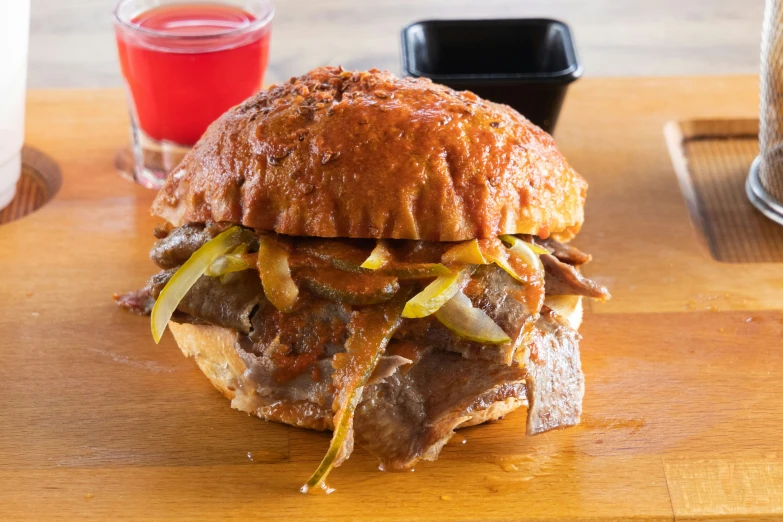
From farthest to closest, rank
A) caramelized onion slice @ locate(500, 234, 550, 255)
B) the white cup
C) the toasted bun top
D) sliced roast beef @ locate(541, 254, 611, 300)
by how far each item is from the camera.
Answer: the white cup, sliced roast beef @ locate(541, 254, 611, 300), caramelized onion slice @ locate(500, 234, 550, 255), the toasted bun top

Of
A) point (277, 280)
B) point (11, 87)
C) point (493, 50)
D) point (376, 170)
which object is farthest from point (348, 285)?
point (493, 50)

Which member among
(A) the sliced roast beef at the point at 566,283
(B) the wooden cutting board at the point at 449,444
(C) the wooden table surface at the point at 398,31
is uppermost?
(A) the sliced roast beef at the point at 566,283

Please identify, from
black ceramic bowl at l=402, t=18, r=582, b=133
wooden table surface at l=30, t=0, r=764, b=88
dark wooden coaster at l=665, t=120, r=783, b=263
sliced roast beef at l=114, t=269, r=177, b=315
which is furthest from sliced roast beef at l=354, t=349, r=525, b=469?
wooden table surface at l=30, t=0, r=764, b=88

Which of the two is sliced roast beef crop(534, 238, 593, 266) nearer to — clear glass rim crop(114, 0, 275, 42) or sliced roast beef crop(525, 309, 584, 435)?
sliced roast beef crop(525, 309, 584, 435)

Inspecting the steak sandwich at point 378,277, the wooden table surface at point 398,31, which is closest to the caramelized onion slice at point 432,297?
the steak sandwich at point 378,277

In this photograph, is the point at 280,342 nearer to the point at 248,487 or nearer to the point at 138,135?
the point at 248,487

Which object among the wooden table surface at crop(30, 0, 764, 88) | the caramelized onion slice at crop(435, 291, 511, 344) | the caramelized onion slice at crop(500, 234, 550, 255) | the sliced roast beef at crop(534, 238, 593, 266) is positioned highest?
the caramelized onion slice at crop(500, 234, 550, 255)

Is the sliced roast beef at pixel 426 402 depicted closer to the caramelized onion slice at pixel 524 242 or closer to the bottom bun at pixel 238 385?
the bottom bun at pixel 238 385

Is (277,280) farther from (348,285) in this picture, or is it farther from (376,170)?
(376,170)
